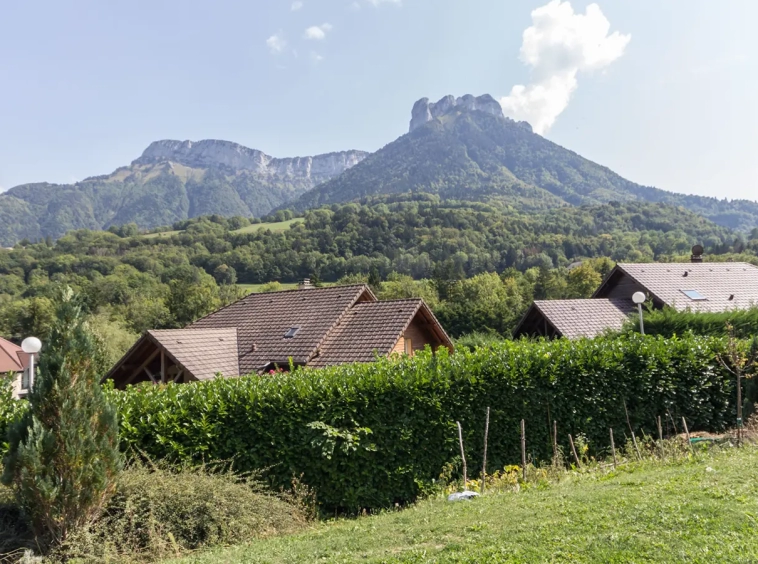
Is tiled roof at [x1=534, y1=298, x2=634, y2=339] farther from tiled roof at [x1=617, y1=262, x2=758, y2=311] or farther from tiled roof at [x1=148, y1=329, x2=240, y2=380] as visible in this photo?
tiled roof at [x1=148, y1=329, x2=240, y2=380]

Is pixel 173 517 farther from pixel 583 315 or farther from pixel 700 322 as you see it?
pixel 583 315

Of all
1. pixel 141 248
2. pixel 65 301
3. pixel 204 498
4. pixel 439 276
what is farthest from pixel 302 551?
pixel 141 248

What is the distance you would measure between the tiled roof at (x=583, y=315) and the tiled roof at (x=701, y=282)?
1.83 meters

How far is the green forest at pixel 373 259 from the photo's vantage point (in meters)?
55.9

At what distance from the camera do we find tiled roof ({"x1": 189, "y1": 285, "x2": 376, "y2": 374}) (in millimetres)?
18672

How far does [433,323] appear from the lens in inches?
819

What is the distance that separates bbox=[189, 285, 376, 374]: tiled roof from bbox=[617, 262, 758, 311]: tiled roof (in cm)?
1516

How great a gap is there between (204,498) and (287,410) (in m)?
2.19

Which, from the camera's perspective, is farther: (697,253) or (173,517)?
(697,253)

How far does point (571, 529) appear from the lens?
18.7 ft

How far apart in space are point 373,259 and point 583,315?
7432 cm

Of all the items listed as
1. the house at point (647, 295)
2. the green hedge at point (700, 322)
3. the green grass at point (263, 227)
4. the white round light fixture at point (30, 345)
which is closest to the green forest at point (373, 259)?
the green grass at point (263, 227)

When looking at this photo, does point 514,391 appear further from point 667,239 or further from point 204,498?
point 667,239

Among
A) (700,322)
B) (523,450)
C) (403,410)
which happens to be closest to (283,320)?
(403,410)
